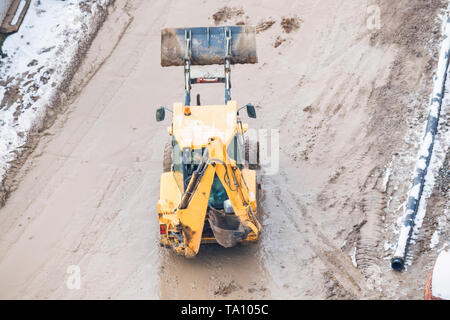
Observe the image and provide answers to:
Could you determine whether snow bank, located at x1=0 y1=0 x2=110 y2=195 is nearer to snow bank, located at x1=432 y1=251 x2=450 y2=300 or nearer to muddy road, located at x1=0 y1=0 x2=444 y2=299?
muddy road, located at x1=0 y1=0 x2=444 y2=299

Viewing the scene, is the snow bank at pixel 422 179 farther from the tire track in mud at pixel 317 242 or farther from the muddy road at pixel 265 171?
the tire track in mud at pixel 317 242

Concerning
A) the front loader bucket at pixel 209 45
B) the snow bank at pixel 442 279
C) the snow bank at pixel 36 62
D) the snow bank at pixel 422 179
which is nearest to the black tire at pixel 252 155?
the front loader bucket at pixel 209 45

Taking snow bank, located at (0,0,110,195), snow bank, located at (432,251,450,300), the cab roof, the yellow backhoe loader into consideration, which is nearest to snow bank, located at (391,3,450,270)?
snow bank, located at (432,251,450,300)

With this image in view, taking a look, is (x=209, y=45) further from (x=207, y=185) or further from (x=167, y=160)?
(x=207, y=185)

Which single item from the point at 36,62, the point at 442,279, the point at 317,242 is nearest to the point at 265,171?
the point at 317,242

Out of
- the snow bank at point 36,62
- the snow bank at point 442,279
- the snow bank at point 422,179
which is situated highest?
the snow bank at point 36,62

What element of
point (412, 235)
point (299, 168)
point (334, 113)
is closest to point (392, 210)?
point (412, 235)
